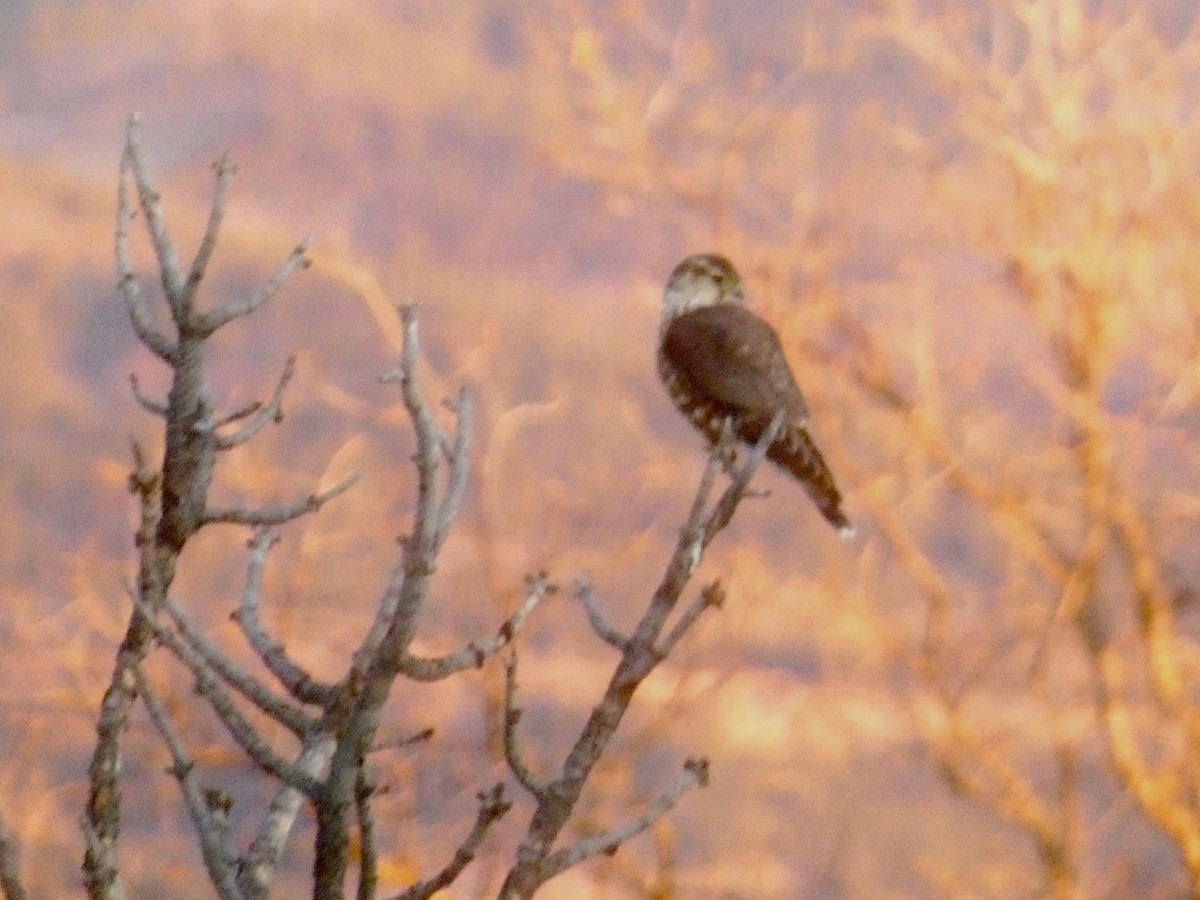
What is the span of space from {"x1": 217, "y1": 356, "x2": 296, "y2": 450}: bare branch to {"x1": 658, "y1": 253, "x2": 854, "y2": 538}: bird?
110 centimetres


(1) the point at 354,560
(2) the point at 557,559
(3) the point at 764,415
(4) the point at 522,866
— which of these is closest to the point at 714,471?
(4) the point at 522,866

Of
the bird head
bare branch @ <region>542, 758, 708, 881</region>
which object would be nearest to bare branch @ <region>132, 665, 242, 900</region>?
bare branch @ <region>542, 758, 708, 881</region>

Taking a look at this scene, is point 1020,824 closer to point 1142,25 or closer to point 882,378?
point 882,378

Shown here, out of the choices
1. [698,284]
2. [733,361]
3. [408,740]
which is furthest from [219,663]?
[698,284]

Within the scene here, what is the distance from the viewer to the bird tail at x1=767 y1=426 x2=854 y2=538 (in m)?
2.46

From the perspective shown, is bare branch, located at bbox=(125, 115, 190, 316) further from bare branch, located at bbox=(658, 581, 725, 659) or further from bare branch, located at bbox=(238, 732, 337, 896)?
bare branch, located at bbox=(658, 581, 725, 659)

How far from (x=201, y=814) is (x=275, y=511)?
24 cm

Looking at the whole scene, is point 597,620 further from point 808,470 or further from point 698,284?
point 698,284

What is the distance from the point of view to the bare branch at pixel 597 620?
1.33 meters

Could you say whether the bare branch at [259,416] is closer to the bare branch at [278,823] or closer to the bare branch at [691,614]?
the bare branch at [278,823]

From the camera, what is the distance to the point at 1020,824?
4.77m

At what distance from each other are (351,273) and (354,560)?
2.51 feet

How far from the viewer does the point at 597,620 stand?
1.38 metres

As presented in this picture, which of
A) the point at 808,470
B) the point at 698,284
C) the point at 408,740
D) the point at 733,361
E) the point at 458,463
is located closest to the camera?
the point at 458,463
